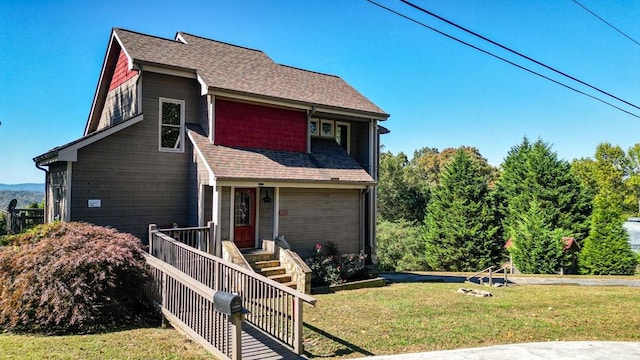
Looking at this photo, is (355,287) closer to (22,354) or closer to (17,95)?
(22,354)

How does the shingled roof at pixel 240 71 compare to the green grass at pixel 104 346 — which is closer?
the green grass at pixel 104 346

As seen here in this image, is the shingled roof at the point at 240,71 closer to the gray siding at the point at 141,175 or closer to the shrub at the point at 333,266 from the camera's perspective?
the gray siding at the point at 141,175

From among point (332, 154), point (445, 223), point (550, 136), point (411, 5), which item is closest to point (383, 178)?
point (445, 223)

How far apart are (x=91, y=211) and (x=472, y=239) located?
77.5 feet

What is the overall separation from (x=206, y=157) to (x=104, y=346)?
21.0 ft

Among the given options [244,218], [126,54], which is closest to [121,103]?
[126,54]

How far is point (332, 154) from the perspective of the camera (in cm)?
1531

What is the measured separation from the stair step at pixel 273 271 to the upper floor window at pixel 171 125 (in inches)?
187

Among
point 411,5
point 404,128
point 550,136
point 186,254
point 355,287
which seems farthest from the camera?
point 404,128

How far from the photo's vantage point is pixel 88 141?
10.6 meters

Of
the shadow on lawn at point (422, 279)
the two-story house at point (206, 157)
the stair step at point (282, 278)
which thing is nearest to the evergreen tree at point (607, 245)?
the shadow on lawn at point (422, 279)

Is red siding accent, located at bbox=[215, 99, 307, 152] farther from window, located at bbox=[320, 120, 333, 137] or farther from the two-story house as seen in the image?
window, located at bbox=[320, 120, 333, 137]

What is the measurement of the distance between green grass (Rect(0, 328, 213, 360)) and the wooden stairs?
4.51m

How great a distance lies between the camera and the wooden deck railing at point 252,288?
6.07 m
